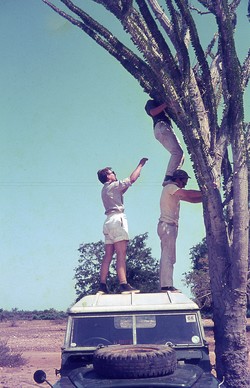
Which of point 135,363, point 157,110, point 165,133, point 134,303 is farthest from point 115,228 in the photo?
point 135,363

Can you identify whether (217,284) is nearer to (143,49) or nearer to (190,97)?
(190,97)

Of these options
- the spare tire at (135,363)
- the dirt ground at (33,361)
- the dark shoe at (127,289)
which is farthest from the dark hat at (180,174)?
the dirt ground at (33,361)

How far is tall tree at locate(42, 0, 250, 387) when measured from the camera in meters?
6.52

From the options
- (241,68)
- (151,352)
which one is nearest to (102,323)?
(151,352)

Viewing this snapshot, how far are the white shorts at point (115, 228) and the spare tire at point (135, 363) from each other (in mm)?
2606

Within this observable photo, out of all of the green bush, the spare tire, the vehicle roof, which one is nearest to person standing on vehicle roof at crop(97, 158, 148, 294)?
the vehicle roof

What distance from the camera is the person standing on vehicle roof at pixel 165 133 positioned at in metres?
7.76

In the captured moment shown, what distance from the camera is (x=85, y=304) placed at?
5734mm

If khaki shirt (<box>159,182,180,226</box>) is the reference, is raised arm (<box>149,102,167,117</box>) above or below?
above

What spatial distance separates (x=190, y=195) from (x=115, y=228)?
121cm

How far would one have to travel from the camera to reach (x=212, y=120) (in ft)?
23.6

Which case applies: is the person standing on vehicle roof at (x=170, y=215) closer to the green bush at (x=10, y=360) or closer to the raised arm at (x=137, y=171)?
the raised arm at (x=137, y=171)

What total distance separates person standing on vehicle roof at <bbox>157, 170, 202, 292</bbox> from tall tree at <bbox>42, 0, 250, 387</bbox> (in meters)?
0.40

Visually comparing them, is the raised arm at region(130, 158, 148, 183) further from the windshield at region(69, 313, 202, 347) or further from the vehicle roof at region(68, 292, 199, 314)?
the windshield at region(69, 313, 202, 347)
